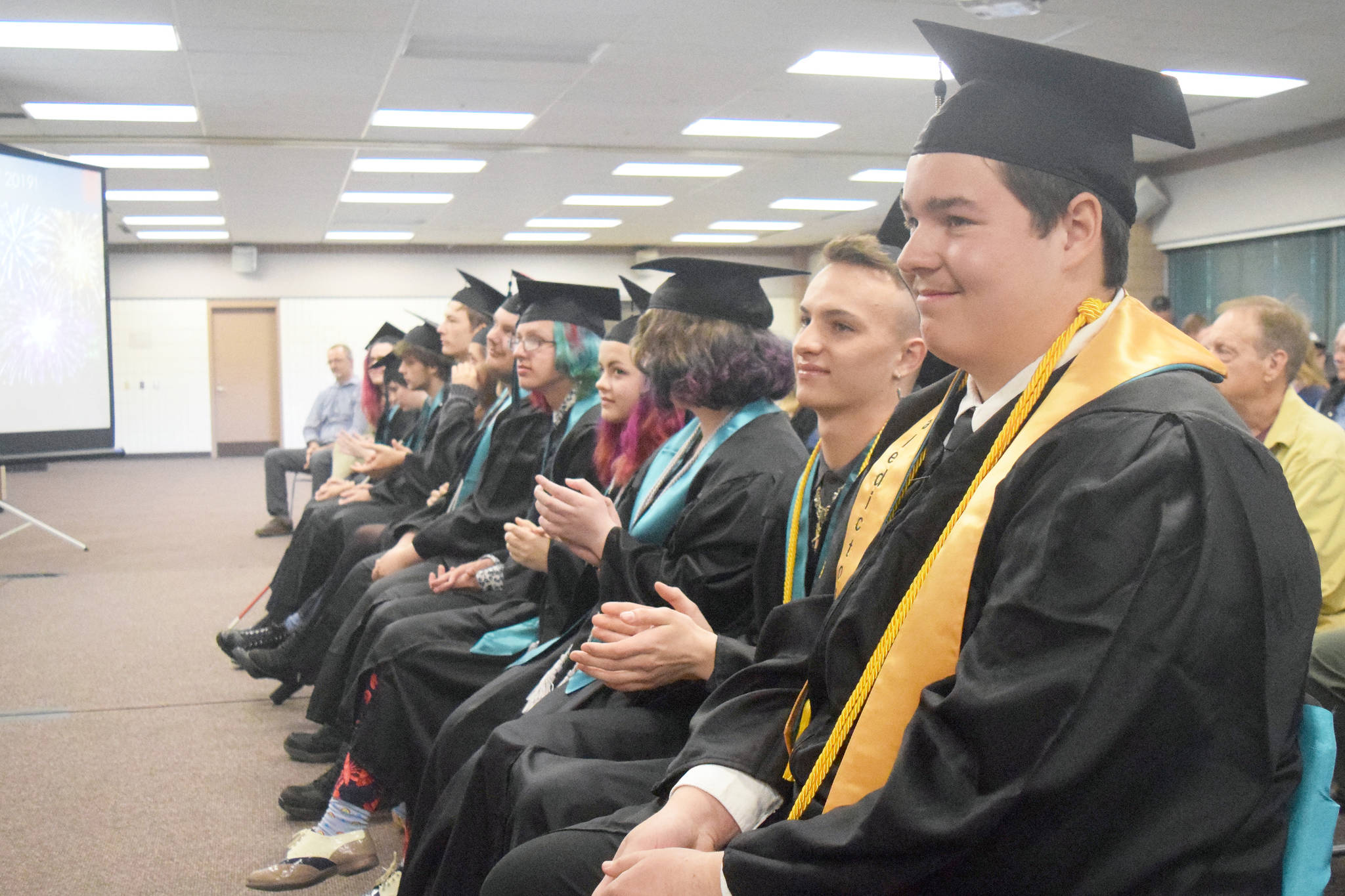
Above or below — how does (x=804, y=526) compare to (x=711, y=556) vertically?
above

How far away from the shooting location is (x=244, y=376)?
57.0 feet

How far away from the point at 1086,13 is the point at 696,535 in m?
5.18

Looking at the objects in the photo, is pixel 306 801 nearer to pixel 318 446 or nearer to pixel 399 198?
pixel 318 446

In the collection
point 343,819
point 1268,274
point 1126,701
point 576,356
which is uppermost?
point 1268,274

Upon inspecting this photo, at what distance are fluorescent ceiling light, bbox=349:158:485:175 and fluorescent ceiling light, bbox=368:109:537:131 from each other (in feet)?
4.43

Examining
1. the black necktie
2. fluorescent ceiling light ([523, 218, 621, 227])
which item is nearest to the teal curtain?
fluorescent ceiling light ([523, 218, 621, 227])

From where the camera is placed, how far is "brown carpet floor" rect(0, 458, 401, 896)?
9.18 ft

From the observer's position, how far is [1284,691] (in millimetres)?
1003

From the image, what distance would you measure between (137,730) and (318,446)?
18.1ft

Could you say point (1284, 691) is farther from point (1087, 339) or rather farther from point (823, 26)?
point (823, 26)

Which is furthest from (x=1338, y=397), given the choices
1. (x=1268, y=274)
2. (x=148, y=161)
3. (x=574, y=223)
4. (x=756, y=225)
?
(x=574, y=223)

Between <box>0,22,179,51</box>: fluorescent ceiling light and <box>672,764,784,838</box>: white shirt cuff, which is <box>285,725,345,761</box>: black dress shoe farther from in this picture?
<box>0,22,179,51</box>: fluorescent ceiling light

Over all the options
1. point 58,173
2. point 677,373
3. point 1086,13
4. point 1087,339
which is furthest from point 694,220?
point 1087,339

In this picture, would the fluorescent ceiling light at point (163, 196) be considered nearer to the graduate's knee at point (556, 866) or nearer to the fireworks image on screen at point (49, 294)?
the fireworks image on screen at point (49, 294)
